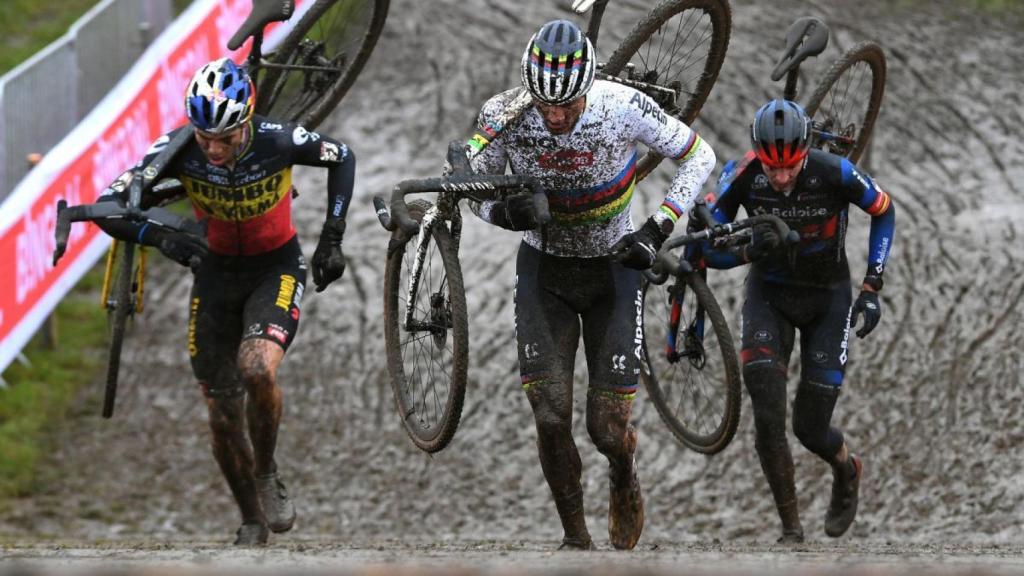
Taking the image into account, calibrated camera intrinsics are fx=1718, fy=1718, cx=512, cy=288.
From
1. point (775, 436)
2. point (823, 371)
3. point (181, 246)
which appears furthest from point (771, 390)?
point (181, 246)

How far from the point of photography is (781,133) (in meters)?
10.8

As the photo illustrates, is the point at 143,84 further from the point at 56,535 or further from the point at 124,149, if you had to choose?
the point at 56,535

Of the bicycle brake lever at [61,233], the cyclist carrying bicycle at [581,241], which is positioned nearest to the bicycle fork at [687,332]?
the cyclist carrying bicycle at [581,241]

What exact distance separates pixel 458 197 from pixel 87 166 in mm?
7679

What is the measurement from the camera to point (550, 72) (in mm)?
9258

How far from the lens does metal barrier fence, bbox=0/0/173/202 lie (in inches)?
648

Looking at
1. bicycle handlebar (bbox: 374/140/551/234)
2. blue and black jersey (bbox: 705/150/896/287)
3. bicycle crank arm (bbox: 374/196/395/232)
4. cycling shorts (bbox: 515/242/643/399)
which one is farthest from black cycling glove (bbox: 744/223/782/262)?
bicycle crank arm (bbox: 374/196/395/232)

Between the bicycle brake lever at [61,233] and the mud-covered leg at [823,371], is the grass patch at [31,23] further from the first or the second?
the mud-covered leg at [823,371]

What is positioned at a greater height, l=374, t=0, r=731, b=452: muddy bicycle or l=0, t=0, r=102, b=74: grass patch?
l=0, t=0, r=102, b=74: grass patch

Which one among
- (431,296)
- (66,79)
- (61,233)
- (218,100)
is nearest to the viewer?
(431,296)

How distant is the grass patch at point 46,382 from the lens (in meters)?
15.3

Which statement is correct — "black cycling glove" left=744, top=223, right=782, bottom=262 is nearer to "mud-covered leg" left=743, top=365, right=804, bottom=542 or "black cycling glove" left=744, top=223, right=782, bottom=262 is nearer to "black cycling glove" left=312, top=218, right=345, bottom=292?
"mud-covered leg" left=743, top=365, right=804, bottom=542

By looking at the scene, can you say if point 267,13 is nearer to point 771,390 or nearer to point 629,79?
point 629,79

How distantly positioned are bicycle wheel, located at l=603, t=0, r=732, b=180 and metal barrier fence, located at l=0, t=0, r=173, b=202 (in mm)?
7122
